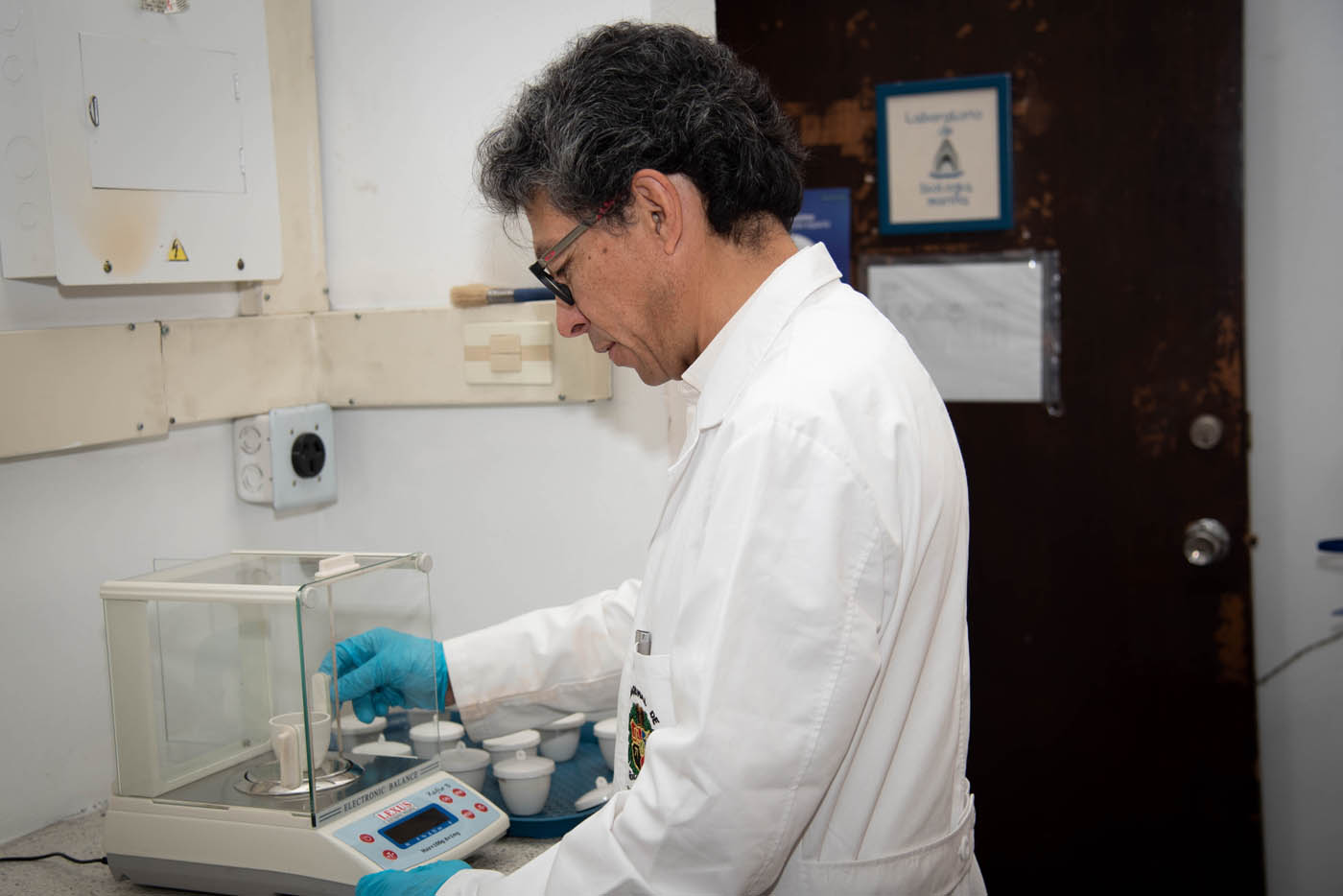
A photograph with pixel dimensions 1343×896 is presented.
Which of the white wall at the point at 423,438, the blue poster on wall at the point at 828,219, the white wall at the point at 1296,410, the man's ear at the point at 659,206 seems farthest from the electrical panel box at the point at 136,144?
the white wall at the point at 1296,410

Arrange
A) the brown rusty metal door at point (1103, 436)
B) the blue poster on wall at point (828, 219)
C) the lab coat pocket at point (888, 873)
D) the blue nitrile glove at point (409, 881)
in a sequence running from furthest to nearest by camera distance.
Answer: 1. the blue poster on wall at point (828, 219)
2. the brown rusty metal door at point (1103, 436)
3. the blue nitrile glove at point (409, 881)
4. the lab coat pocket at point (888, 873)

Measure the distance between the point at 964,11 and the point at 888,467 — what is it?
149 cm

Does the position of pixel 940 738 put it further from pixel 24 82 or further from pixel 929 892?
pixel 24 82

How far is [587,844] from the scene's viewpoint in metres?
0.87

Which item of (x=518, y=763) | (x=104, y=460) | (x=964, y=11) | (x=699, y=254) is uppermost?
(x=964, y=11)

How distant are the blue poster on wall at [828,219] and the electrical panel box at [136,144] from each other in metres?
0.98

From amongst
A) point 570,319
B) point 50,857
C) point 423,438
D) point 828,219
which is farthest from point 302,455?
point 828,219

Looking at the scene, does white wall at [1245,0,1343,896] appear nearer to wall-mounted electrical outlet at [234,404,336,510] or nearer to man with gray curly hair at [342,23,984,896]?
man with gray curly hair at [342,23,984,896]

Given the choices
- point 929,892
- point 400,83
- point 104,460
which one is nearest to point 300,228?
point 400,83

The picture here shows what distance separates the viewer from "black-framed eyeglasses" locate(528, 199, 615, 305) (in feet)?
3.23

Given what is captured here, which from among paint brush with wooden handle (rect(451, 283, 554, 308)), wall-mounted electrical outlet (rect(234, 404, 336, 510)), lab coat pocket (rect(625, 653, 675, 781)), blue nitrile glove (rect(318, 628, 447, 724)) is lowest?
blue nitrile glove (rect(318, 628, 447, 724))

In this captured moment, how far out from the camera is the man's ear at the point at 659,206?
0.96 meters

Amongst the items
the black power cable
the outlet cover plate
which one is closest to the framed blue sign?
the outlet cover plate

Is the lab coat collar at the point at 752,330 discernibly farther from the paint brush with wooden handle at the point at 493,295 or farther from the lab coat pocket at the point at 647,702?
the paint brush with wooden handle at the point at 493,295
